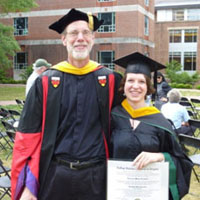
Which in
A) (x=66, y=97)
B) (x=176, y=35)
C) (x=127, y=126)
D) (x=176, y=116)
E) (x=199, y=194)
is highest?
(x=176, y=35)

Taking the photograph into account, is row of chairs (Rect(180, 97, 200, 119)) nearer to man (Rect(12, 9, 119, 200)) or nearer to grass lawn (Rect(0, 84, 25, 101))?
man (Rect(12, 9, 119, 200))

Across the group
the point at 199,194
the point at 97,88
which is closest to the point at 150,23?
the point at 199,194

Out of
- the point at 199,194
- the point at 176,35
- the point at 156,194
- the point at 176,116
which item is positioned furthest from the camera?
the point at 176,35

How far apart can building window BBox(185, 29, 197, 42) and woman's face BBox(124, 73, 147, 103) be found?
38973 millimetres

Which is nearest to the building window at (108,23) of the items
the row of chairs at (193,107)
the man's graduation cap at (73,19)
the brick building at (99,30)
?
the brick building at (99,30)

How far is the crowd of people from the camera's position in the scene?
2227 mm

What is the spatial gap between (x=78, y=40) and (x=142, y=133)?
0.73 m

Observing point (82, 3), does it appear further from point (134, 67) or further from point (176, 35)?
point (134, 67)

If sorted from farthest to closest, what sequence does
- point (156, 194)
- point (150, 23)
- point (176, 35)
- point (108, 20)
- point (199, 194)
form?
point (176, 35) → point (150, 23) → point (108, 20) → point (199, 194) → point (156, 194)

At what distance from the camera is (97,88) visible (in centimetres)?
230

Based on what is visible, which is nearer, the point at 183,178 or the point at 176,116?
the point at 183,178

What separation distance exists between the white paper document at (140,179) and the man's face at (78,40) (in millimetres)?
720

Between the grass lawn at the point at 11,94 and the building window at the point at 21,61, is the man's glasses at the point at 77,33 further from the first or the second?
the building window at the point at 21,61

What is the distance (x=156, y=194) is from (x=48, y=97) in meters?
0.92
